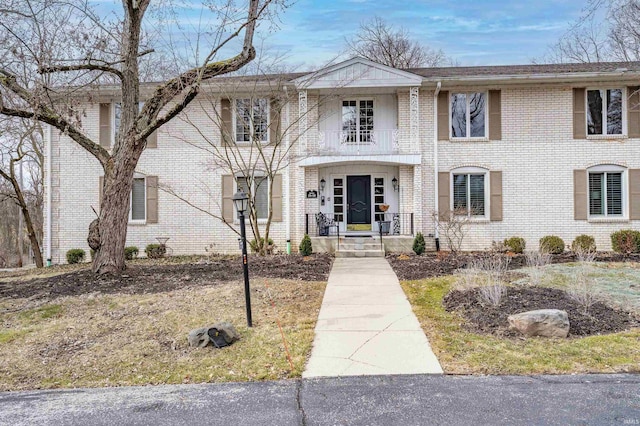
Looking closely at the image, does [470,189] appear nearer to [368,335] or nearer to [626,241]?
[626,241]

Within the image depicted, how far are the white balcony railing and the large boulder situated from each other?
29.8ft

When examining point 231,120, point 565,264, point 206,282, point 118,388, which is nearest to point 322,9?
point 231,120

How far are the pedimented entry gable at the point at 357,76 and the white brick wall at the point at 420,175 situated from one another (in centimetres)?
73

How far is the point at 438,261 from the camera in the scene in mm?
11094

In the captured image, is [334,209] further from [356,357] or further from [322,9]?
[356,357]

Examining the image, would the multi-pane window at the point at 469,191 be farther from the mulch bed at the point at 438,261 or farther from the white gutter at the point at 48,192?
the white gutter at the point at 48,192

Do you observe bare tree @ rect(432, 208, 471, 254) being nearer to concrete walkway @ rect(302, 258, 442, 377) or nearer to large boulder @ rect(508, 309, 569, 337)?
concrete walkway @ rect(302, 258, 442, 377)

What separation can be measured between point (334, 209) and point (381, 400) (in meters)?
11.1

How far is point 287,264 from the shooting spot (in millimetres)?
10648

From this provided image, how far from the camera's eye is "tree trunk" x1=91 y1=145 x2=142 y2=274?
870 centimetres

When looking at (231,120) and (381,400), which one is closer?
(381,400)

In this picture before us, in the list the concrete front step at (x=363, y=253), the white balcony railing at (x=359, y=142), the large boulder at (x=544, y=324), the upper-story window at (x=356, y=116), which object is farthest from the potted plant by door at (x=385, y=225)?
the large boulder at (x=544, y=324)

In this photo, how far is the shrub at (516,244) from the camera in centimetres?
1307

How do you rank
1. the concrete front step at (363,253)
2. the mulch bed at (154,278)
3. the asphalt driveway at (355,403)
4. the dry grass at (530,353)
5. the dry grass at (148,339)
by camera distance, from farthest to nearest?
the concrete front step at (363,253) < the mulch bed at (154,278) < the dry grass at (148,339) < the dry grass at (530,353) < the asphalt driveway at (355,403)
